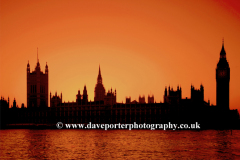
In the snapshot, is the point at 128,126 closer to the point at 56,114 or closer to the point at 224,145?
the point at 56,114

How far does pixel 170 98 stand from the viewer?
116 meters

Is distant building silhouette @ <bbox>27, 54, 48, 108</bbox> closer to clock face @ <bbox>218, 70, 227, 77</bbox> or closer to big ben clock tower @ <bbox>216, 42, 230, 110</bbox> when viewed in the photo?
big ben clock tower @ <bbox>216, 42, 230, 110</bbox>

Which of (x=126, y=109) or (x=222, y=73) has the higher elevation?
(x=222, y=73)

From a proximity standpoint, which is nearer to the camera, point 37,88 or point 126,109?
point 126,109

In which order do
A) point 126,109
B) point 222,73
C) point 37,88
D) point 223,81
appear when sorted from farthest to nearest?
point 37,88, point 222,73, point 223,81, point 126,109

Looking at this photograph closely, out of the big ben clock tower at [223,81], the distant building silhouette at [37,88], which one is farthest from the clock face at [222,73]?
the distant building silhouette at [37,88]

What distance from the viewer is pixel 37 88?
500ft

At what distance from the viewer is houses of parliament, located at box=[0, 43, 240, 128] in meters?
116

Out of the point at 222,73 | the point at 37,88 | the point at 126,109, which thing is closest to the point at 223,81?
the point at 222,73

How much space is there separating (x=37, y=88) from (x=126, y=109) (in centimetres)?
4318

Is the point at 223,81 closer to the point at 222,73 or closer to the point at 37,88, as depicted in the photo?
the point at 222,73

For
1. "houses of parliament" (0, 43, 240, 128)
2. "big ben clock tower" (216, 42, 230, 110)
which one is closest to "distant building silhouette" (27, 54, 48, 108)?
"houses of parliament" (0, 43, 240, 128)

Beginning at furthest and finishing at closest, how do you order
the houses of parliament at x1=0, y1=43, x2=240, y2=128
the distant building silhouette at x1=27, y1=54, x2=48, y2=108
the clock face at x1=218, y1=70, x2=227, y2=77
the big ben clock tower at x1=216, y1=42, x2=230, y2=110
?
the distant building silhouette at x1=27, y1=54, x2=48, y2=108 → the clock face at x1=218, y1=70, x2=227, y2=77 → the big ben clock tower at x1=216, y1=42, x2=230, y2=110 → the houses of parliament at x1=0, y1=43, x2=240, y2=128

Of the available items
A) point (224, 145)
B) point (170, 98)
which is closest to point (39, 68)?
point (170, 98)
